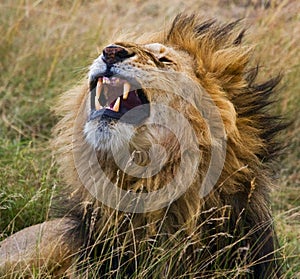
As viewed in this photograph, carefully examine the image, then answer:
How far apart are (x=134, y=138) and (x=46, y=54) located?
3086 millimetres

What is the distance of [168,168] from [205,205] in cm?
22

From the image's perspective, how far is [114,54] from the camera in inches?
128

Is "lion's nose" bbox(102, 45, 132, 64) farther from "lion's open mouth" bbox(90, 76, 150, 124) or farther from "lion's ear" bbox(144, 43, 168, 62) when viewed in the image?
"lion's ear" bbox(144, 43, 168, 62)

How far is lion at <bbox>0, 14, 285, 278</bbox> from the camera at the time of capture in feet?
10.8

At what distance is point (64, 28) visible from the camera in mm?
6441

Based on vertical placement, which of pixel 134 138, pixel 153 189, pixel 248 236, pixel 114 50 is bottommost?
pixel 248 236

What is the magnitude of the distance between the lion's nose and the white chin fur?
25 cm

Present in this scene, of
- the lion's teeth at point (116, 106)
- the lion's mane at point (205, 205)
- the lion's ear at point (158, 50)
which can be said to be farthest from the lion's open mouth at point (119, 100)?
the lion's ear at point (158, 50)

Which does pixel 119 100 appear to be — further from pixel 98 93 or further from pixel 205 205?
pixel 205 205

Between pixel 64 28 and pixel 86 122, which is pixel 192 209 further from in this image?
pixel 64 28

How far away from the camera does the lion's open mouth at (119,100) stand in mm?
3258

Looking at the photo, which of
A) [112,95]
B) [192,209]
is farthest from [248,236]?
[112,95]

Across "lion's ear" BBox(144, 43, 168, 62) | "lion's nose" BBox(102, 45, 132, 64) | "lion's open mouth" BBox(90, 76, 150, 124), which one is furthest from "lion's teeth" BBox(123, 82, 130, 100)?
"lion's ear" BBox(144, 43, 168, 62)

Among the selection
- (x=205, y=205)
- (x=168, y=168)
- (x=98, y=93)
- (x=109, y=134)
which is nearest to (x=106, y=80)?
(x=98, y=93)
